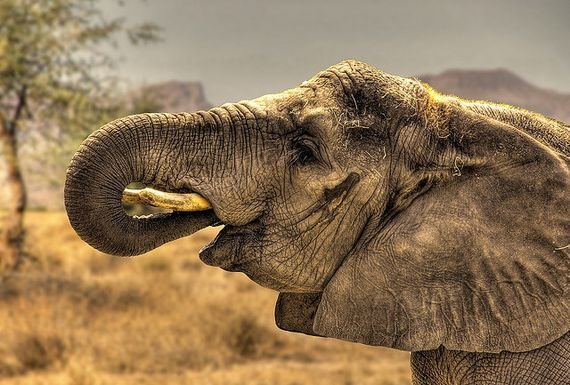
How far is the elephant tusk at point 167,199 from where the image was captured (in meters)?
2.71

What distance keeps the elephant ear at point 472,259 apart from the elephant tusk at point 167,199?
0.53 m

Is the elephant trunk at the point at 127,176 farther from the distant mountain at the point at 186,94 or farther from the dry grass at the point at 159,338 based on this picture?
the distant mountain at the point at 186,94

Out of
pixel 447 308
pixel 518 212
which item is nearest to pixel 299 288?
pixel 447 308

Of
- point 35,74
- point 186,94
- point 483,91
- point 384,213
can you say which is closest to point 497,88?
point 483,91

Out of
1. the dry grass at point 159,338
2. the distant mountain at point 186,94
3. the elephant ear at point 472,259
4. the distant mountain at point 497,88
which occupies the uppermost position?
the elephant ear at point 472,259

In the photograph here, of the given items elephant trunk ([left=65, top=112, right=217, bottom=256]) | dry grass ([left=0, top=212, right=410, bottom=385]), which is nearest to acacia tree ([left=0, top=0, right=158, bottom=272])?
dry grass ([left=0, top=212, right=410, bottom=385])

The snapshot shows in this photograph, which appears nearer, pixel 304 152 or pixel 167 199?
pixel 167 199

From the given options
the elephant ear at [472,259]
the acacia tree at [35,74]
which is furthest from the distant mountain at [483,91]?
the elephant ear at [472,259]

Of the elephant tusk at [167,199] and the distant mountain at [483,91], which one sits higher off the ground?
the elephant tusk at [167,199]

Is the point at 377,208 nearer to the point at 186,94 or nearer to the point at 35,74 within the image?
the point at 35,74

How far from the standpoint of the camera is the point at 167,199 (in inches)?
108

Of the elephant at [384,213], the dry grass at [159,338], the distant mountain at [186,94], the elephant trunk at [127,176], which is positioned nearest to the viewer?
the elephant trunk at [127,176]

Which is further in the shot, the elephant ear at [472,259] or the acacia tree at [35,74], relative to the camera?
the acacia tree at [35,74]

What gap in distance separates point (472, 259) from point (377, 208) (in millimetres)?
353
